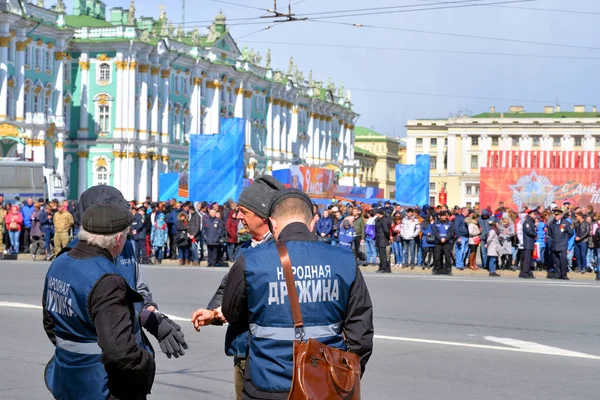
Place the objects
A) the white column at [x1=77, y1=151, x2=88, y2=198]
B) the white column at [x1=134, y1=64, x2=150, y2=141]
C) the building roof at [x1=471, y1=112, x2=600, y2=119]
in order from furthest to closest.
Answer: the building roof at [x1=471, y1=112, x2=600, y2=119]
the white column at [x1=134, y1=64, x2=150, y2=141]
the white column at [x1=77, y1=151, x2=88, y2=198]

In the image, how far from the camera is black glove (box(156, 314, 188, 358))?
5762 millimetres

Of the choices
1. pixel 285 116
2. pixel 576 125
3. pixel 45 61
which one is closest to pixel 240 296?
pixel 45 61

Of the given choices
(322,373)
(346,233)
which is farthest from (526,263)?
(322,373)

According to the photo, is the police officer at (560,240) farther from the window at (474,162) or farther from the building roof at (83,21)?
the window at (474,162)

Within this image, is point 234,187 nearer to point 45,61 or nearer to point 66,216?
point 66,216

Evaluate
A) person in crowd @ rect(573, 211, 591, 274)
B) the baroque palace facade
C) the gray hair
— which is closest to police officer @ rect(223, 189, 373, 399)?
the gray hair

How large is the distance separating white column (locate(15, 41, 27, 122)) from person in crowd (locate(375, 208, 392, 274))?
4011cm

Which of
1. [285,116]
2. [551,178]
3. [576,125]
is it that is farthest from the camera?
[576,125]

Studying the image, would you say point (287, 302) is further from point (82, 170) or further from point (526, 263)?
point (82, 170)

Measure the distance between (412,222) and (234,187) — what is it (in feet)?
16.9

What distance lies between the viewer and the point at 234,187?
30.5 m

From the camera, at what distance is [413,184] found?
5550cm

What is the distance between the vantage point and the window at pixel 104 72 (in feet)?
245

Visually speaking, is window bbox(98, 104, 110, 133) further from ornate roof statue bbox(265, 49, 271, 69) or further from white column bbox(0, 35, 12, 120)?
ornate roof statue bbox(265, 49, 271, 69)
